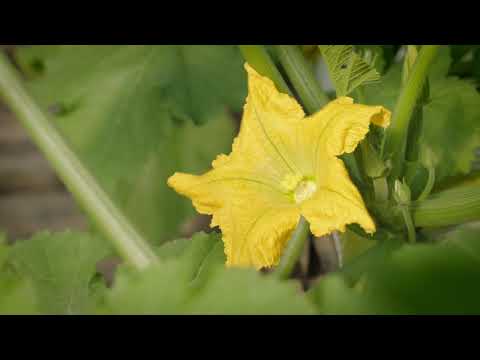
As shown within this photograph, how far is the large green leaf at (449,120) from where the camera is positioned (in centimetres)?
83

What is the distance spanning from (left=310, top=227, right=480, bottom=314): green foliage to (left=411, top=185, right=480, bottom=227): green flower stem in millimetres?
198

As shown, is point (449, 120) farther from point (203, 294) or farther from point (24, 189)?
point (24, 189)

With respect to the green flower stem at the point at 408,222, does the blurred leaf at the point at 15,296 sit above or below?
above

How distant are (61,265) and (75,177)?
0.30ft

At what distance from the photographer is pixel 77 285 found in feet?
1.97

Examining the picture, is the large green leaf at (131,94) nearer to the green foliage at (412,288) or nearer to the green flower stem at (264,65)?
the green flower stem at (264,65)

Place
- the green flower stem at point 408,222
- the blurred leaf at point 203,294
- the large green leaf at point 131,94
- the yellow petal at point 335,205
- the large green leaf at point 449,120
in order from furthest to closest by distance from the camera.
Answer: the large green leaf at point 131,94 < the large green leaf at point 449,120 < the green flower stem at point 408,222 < the yellow petal at point 335,205 < the blurred leaf at point 203,294

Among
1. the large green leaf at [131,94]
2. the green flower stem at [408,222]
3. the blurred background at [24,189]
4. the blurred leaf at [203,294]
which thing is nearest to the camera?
the blurred leaf at [203,294]

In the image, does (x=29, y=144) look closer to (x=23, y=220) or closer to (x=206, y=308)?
(x=23, y=220)

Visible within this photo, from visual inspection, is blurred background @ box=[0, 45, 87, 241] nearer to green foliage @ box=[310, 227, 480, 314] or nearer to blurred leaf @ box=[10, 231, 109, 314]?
blurred leaf @ box=[10, 231, 109, 314]

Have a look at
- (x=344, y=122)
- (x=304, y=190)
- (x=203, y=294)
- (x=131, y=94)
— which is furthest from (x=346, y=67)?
(x=131, y=94)

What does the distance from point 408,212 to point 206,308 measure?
1.08ft

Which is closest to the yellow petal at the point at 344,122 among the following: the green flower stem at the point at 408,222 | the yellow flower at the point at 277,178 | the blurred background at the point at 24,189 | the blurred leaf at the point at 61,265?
the yellow flower at the point at 277,178

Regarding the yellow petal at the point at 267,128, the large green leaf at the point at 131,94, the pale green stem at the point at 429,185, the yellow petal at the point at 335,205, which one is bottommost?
the pale green stem at the point at 429,185
